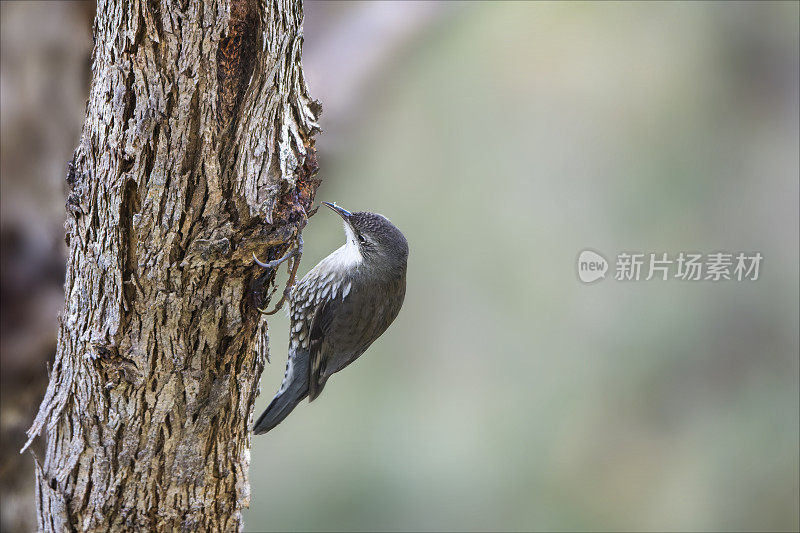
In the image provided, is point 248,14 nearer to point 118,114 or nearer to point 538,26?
point 118,114

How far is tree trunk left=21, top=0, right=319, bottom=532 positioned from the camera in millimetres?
1264

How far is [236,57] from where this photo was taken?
129 centimetres

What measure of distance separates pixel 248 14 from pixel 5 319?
1249 mm

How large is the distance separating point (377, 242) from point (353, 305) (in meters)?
0.18

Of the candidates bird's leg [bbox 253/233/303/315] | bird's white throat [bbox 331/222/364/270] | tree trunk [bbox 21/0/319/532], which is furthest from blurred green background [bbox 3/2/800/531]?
tree trunk [bbox 21/0/319/532]

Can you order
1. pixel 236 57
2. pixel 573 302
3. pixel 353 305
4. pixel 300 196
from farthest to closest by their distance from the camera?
pixel 573 302
pixel 353 305
pixel 300 196
pixel 236 57

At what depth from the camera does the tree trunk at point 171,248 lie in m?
1.26

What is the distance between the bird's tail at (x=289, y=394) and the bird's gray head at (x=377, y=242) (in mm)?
337

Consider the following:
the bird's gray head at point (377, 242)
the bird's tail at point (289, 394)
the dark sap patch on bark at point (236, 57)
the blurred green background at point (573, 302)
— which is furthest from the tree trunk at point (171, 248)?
the blurred green background at point (573, 302)

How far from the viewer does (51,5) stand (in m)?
2.03

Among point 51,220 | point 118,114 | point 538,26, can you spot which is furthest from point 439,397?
point 118,114

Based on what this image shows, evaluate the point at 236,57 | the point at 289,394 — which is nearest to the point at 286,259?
the point at 236,57

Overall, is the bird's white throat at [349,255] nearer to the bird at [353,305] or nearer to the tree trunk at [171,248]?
the bird at [353,305]

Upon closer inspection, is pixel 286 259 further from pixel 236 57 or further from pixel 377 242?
pixel 377 242
